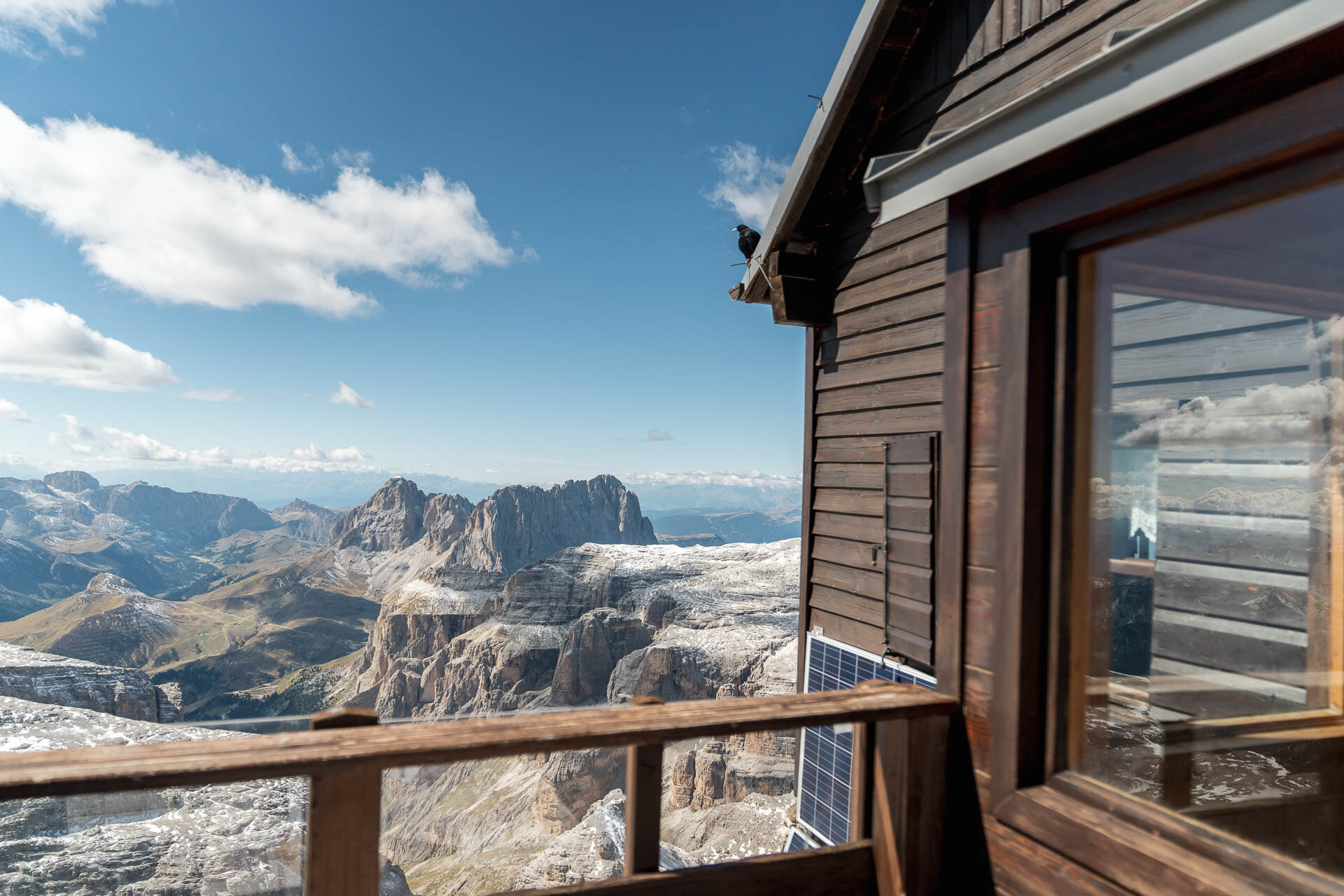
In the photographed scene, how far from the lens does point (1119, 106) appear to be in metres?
1.40

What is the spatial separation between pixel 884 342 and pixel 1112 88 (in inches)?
69.5

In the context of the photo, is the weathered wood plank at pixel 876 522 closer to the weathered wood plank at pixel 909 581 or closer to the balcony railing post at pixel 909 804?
the weathered wood plank at pixel 909 581

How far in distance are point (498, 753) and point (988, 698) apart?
1.31m

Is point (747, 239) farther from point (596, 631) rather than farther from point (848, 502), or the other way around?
point (596, 631)

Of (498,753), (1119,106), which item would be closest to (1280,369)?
(1119,106)

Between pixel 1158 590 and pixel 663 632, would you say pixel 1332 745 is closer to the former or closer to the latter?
pixel 1158 590

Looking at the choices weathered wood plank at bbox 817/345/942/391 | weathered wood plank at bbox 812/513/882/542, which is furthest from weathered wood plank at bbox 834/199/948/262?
weathered wood plank at bbox 812/513/882/542

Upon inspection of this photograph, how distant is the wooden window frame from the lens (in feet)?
4.40

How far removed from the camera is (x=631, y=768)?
62.9 inches

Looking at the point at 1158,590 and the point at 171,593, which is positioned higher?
the point at 1158,590

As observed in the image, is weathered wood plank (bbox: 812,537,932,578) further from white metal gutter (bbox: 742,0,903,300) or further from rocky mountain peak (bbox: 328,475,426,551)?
rocky mountain peak (bbox: 328,475,426,551)

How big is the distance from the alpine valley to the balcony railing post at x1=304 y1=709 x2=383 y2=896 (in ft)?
1.94

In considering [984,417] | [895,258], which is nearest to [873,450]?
[895,258]

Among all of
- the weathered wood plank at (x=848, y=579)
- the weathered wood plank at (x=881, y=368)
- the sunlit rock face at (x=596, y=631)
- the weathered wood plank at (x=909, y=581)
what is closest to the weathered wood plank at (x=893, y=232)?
the weathered wood plank at (x=881, y=368)
